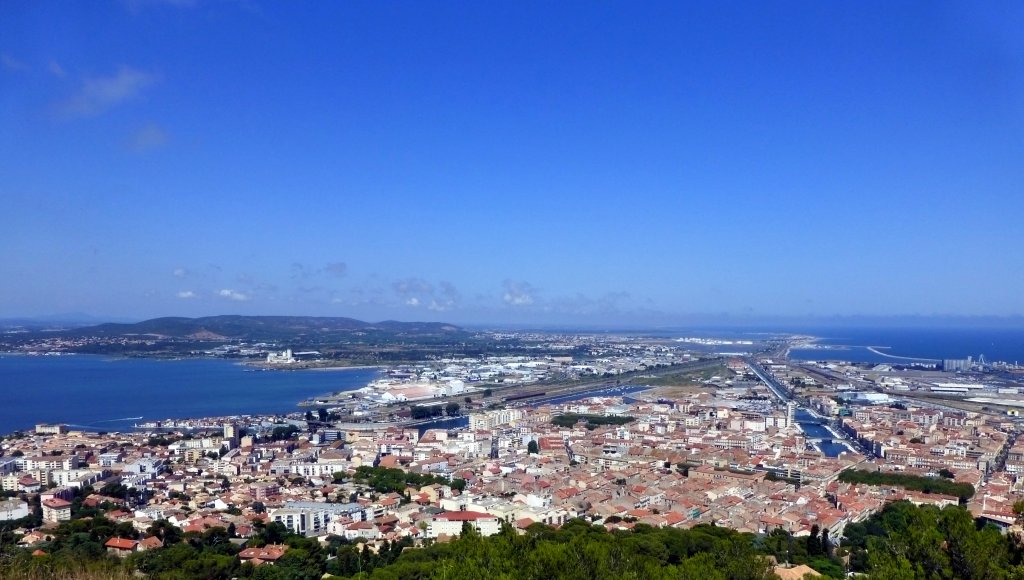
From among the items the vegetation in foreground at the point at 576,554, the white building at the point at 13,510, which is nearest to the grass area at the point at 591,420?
the vegetation in foreground at the point at 576,554

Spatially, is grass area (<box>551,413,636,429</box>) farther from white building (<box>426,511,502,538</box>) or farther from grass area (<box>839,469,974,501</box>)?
white building (<box>426,511,502,538</box>)

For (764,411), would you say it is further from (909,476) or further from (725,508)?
(725,508)

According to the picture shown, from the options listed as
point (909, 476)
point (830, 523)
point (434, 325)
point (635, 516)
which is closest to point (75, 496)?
point (635, 516)

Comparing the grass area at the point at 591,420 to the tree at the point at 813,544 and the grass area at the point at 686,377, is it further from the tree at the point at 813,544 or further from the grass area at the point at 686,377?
the tree at the point at 813,544

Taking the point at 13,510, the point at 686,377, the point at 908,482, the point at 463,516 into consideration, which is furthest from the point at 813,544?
the point at 686,377

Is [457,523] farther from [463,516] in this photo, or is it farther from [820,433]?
[820,433]

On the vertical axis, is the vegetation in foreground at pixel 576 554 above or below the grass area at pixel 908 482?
above
